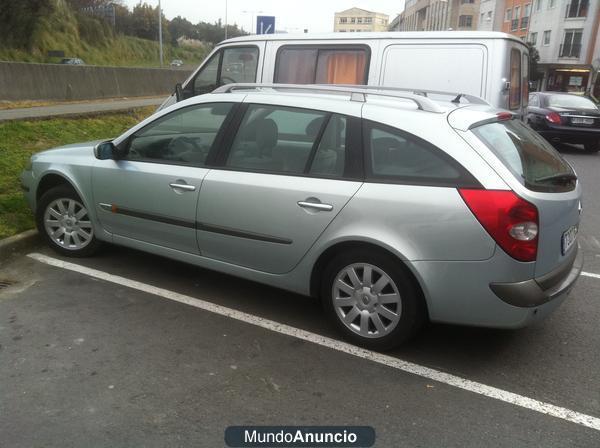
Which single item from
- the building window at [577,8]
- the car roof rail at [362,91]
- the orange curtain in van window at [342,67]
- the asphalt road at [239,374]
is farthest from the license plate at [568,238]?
the building window at [577,8]

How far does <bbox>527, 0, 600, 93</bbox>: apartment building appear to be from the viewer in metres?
43.8

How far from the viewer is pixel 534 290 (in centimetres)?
301

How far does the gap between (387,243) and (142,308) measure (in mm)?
1832

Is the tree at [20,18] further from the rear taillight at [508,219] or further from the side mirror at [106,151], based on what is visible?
the rear taillight at [508,219]

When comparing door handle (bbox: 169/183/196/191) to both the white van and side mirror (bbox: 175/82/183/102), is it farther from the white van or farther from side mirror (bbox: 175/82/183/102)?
side mirror (bbox: 175/82/183/102)

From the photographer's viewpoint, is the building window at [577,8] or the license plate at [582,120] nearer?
the license plate at [582,120]

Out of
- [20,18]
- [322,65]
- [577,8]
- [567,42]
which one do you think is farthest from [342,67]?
[567,42]

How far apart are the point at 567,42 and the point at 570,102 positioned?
37295 mm

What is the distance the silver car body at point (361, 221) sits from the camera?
9.85 ft

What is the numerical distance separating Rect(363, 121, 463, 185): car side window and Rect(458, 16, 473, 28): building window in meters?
70.4

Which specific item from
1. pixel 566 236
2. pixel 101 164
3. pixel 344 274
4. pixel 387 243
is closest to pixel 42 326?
pixel 101 164

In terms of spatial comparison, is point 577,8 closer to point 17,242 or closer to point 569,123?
point 569,123

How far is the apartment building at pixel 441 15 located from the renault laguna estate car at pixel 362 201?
47329mm

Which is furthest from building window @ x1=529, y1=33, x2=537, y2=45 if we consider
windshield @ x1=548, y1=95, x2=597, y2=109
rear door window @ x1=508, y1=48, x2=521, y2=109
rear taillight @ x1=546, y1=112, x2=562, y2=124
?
rear door window @ x1=508, y1=48, x2=521, y2=109
